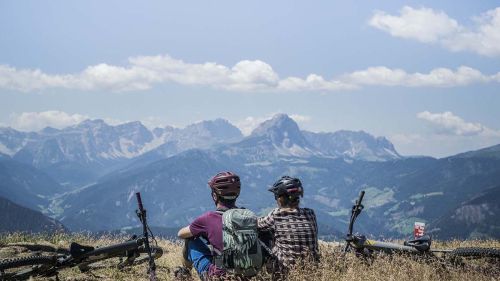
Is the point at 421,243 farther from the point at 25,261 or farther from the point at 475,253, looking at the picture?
the point at 25,261

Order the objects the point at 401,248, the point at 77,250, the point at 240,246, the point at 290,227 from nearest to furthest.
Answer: the point at 240,246 → the point at 77,250 → the point at 290,227 → the point at 401,248

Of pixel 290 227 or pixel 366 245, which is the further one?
pixel 366 245

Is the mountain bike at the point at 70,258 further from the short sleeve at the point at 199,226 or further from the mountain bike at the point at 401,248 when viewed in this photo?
the mountain bike at the point at 401,248

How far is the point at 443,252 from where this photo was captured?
910 centimetres

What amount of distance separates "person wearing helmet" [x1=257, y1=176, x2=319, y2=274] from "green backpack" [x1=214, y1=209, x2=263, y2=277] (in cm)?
73

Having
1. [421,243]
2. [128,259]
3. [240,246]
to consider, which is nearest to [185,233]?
[240,246]

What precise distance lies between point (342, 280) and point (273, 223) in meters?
1.69

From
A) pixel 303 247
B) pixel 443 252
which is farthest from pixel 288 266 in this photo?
pixel 443 252

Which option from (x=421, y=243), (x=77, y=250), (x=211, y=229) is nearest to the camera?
(x=211, y=229)

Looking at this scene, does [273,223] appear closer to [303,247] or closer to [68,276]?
[303,247]

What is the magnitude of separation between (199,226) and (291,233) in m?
1.45

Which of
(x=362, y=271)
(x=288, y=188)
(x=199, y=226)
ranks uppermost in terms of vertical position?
(x=288, y=188)

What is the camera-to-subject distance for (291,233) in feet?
24.8

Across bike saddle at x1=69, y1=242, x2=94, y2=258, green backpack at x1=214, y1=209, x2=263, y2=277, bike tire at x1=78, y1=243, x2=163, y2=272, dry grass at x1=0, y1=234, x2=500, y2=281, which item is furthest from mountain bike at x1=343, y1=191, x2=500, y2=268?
bike saddle at x1=69, y1=242, x2=94, y2=258
